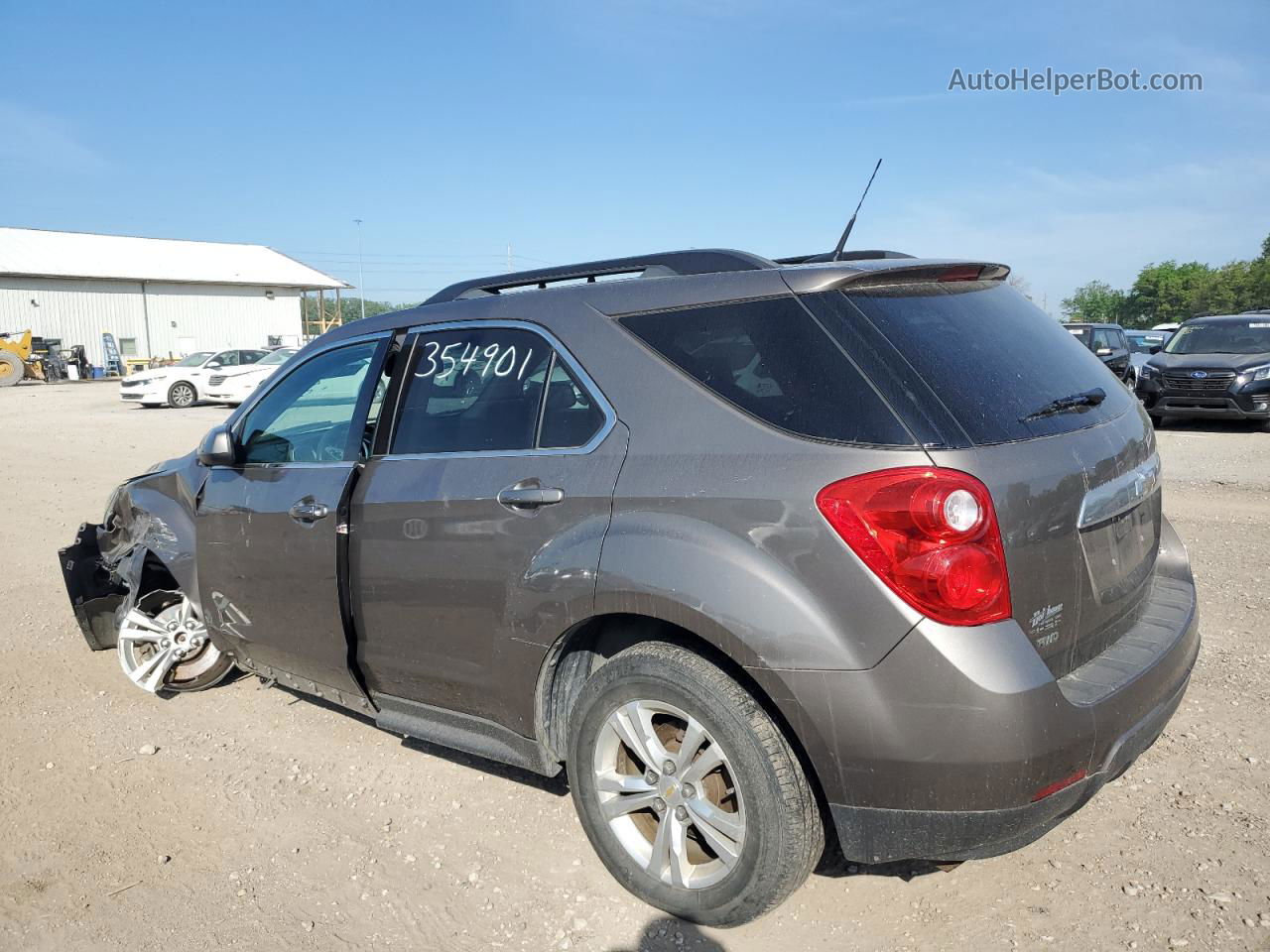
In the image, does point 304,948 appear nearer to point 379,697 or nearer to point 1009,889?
point 379,697

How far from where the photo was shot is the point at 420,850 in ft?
11.2

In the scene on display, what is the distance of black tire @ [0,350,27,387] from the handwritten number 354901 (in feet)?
134

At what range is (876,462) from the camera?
7.95 feet

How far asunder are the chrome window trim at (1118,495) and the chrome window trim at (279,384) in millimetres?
2494

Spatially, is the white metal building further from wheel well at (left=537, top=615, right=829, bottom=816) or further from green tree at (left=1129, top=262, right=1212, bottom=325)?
green tree at (left=1129, top=262, right=1212, bottom=325)

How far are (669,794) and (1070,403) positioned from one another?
64.3 inches

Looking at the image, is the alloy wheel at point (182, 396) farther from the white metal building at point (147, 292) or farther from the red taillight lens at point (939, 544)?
the red taillight lens at point (939, 544)

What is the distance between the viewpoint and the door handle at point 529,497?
117 inches

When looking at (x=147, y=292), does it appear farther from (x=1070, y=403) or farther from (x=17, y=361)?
(x=1070, y=403)

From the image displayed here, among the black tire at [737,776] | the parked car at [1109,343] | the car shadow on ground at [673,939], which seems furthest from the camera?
the parked car at [1109,343]

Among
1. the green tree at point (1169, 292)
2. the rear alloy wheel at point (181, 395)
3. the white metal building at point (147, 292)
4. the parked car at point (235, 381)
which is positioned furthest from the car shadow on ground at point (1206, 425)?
the green tree at point (1169, 292)

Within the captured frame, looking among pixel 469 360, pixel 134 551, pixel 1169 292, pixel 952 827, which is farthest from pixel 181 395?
pixel 1169 292

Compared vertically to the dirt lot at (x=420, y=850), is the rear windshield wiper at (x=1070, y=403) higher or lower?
higher

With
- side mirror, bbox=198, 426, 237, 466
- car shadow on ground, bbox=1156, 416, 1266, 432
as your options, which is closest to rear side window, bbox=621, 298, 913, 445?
side mirror, bbox=198, 426, 237, 466
